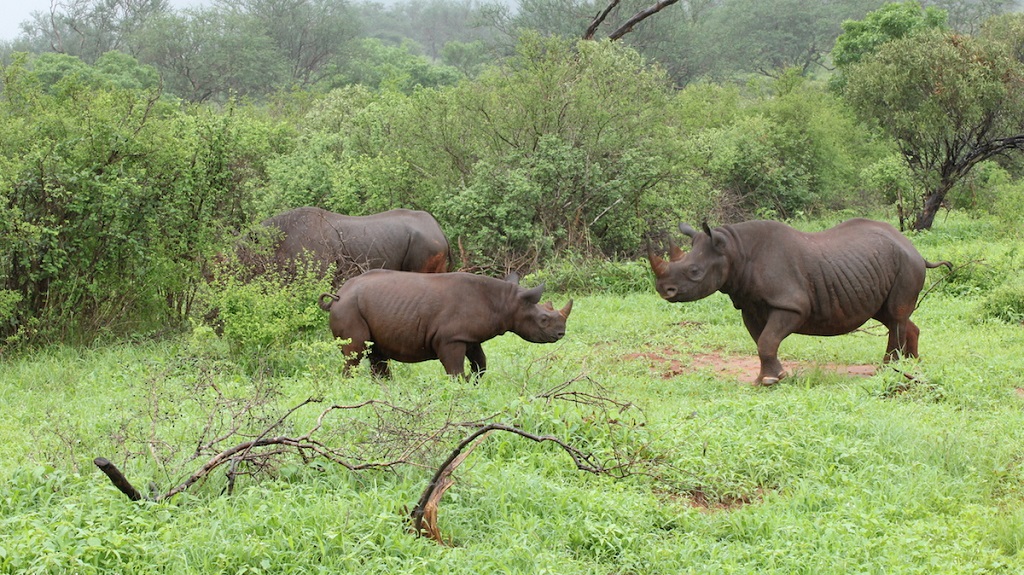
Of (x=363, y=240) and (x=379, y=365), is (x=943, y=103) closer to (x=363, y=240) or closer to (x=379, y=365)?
(x=363, y=240)

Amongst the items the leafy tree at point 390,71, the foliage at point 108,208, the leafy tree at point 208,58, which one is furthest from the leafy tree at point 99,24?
the foliage at point 108,208

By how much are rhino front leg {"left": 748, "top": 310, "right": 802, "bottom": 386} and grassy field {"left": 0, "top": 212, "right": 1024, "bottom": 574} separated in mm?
150

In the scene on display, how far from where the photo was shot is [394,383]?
784 centimetres

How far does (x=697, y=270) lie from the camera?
9.08 meters

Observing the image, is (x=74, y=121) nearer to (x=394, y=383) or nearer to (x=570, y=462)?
(x=394, y=383)

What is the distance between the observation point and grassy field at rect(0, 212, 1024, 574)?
476cm

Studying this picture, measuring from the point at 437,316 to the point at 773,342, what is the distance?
2.87 metres

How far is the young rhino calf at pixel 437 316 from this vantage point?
8.52 meters

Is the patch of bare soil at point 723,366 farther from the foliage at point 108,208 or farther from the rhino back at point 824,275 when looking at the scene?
the foliage at point 108,208

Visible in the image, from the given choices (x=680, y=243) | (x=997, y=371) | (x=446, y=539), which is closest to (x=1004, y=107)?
(x=680, y=243)

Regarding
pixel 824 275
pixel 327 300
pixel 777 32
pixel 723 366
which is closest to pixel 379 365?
pixel 327 300

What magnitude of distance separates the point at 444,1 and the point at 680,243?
366ft

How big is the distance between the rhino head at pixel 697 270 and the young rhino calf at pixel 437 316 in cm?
100

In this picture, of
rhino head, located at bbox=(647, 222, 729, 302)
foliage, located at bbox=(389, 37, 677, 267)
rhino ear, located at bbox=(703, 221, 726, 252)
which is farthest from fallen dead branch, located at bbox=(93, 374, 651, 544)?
foliage, located at bbox=(389, 37, 677, 267)
